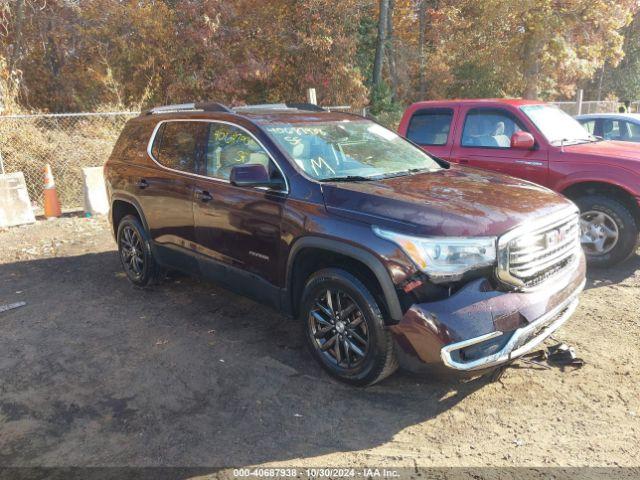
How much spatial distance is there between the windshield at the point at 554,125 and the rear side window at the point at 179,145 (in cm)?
388

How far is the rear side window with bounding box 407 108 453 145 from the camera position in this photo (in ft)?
22.1

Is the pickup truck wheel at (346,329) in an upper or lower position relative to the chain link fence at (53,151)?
lower

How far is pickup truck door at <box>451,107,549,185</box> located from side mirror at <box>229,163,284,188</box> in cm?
346

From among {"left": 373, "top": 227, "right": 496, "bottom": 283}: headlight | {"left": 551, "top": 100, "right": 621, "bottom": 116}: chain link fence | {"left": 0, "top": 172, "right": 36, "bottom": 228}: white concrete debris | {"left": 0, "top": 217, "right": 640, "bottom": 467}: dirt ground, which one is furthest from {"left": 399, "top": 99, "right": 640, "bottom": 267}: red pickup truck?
{"left": 551, "top": 100, "right": 621, "bottom": 116}: chain link fence

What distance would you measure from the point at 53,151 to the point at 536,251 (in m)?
9.68

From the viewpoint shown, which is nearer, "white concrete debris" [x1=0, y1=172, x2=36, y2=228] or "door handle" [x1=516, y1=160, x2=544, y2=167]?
"door handle" [x1=516, y1=160, x2=544, y2=167]

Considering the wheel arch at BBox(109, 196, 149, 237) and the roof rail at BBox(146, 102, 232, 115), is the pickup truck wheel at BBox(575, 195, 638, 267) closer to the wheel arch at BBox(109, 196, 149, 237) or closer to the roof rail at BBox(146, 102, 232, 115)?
the roof rail at BBox(146, 102, 232, 115)

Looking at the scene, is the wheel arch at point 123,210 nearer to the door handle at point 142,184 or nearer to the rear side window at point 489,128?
the door handle at point 142,184

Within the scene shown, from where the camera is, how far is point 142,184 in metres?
5.26

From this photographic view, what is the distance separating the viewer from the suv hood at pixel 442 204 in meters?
3.10

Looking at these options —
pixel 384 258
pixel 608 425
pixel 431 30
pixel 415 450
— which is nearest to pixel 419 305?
pixel 384 258

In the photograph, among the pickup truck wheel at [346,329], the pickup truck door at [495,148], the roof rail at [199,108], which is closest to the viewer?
the pickup truck wheel at [346,329]

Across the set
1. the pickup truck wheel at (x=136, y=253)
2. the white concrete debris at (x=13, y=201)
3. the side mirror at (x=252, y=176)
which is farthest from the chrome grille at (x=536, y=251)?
the white concrete debris at (x=13, y=201)

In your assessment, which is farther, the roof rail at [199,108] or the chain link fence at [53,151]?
the chain link fence at [53,151]
